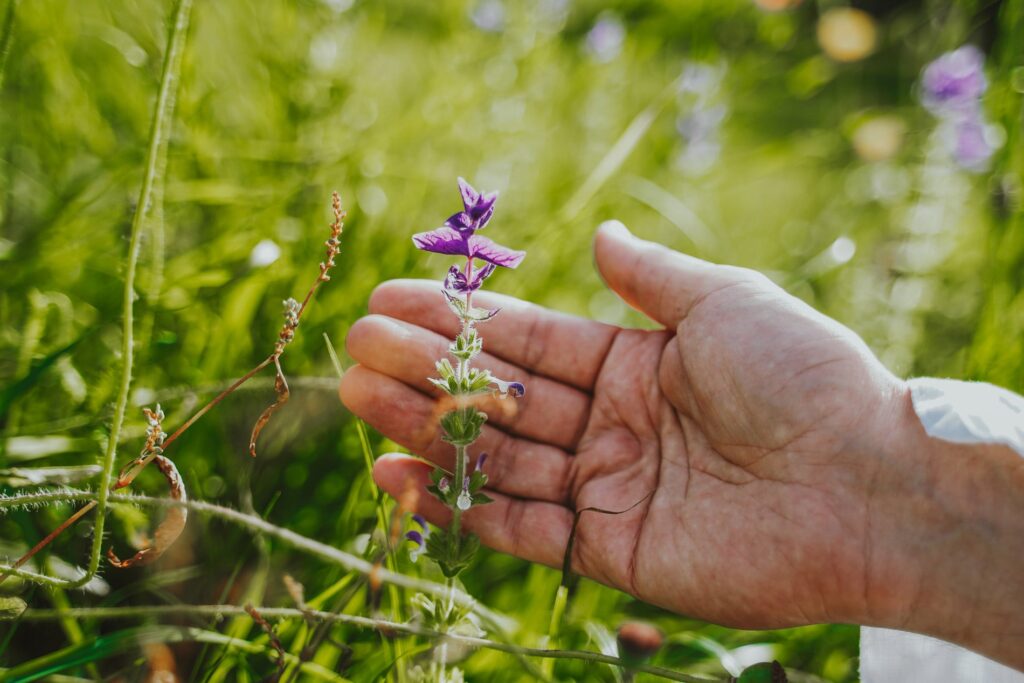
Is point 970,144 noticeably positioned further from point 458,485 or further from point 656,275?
point 458,485

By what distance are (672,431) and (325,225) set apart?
4.02 ft

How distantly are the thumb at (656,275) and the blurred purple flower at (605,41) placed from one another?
181 cm

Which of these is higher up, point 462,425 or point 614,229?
point 614,229

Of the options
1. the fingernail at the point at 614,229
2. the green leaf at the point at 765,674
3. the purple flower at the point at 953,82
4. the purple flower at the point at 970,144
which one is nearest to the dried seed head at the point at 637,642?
the green leaf at the point at 765,674

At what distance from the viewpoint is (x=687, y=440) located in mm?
1873

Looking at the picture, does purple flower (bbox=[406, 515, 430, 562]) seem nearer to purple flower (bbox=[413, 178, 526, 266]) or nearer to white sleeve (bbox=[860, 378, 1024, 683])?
purple flower (bbox=[413, 178, 526, 266])

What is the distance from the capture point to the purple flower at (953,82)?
336 cm

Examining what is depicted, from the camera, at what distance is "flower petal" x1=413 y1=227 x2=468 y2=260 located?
4.35 ft

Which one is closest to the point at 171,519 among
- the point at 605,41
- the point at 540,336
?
the point at 540,336

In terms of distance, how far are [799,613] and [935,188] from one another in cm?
264

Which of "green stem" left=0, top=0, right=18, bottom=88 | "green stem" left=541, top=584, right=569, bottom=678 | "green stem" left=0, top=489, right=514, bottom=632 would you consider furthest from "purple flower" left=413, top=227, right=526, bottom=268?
"green stem" left=0, top=0, right=18, bottom=88

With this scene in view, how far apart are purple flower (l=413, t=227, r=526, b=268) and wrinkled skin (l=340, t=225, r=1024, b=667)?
486mm

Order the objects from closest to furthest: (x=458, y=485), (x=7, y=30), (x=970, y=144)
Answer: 1. (x=7, y=30)
2. (x=458, y=485)
3. (x=970, y=144)

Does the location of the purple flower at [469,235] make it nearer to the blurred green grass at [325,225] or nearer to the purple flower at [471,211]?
the purple flower at [471,211]
